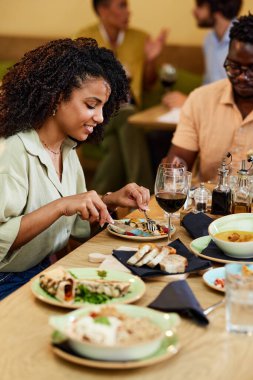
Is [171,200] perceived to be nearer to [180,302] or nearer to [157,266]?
[157,266]

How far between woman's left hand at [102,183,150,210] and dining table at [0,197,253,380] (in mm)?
590

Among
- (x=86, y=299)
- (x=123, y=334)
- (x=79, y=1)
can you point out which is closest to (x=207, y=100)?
(x=86, y=299)

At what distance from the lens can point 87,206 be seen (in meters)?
2.06

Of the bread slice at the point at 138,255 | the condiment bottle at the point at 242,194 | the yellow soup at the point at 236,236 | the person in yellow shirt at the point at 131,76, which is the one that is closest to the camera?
the bread slice at the point at 138,255

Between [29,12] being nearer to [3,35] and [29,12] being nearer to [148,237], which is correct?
[3,35]

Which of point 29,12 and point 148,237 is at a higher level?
point 29,12

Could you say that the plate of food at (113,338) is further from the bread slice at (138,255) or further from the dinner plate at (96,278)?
the bread slice at (138,255)

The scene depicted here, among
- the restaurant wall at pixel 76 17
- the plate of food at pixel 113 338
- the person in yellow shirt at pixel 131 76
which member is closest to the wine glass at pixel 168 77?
the person in yellow shirt at pixel 131 76

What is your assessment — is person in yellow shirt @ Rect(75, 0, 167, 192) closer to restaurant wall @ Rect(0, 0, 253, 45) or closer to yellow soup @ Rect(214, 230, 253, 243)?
restaurant wall @ Rect(0, 0, 253, 45)

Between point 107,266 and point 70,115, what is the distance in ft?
2.04

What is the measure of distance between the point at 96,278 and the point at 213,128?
1593mm

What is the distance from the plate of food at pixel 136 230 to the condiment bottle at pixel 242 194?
265mm

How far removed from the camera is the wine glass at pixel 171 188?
2076 mm

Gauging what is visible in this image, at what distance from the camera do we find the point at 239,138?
3.15m
